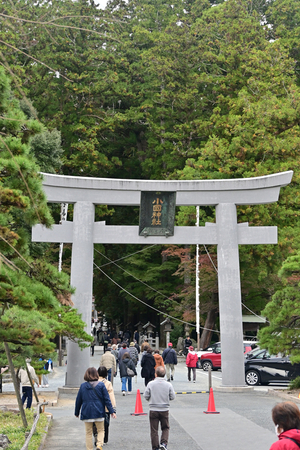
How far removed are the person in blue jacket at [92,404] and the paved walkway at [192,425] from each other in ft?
4.65

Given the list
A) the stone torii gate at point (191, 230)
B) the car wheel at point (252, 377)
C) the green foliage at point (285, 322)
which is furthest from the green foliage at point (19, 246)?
the car wheel at point (252, 377)

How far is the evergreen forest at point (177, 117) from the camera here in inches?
1211

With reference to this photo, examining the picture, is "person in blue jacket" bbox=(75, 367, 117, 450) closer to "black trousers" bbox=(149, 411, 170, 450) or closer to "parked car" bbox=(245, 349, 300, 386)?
"black trousers" bbox=(149, 411, 170, 450)

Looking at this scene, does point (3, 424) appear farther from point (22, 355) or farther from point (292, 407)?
point (292, 407)

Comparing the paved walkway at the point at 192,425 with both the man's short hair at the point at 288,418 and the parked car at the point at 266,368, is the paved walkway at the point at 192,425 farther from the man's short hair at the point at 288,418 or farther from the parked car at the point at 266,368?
the man's short hair at the point at 288,418

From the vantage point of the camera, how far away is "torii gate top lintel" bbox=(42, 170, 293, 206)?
19.0 meters

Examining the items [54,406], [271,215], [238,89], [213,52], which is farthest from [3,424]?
[213,52]

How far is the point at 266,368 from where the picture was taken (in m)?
21.3

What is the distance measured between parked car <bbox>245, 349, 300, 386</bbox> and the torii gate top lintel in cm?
652

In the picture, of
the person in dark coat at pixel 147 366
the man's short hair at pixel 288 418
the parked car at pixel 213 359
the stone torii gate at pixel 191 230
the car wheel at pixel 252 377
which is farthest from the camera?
the parked car at pixel 213 359

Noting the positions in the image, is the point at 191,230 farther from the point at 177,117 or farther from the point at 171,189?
the point at 177,117

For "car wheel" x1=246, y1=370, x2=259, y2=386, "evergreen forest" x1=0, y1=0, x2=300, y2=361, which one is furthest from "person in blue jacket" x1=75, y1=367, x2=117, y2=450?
"evergreen forest" x1=0, y1=0, x2=300, y2=361

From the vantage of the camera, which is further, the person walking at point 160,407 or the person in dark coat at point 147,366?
the person in dark coat at point 147,366

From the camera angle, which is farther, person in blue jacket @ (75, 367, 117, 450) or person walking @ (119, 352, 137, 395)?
person walking @ (119, 352, 137, 395)
